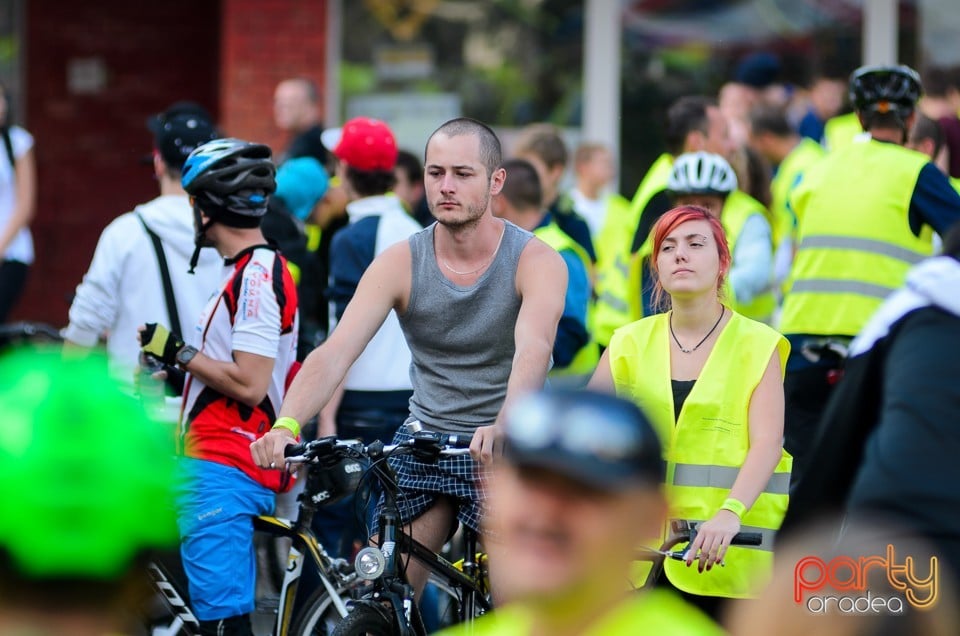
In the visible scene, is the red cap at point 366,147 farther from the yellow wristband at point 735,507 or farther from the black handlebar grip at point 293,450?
the yellow wristband at point 735,507

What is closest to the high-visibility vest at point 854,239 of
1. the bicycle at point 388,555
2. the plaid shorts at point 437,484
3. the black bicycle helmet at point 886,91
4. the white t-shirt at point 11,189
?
the black bicycle helmet at point 886,91

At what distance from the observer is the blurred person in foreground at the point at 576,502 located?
2070 mm

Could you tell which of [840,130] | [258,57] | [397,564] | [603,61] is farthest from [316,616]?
[603,61]

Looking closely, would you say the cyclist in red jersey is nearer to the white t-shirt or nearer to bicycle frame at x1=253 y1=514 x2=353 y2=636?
bicycle frame at x1=253 y1=514 x2=353 y2=636

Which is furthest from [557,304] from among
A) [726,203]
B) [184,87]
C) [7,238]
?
[184,87]

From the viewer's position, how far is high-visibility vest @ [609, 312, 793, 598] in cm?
503

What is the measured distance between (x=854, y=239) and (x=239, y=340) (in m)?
2.87

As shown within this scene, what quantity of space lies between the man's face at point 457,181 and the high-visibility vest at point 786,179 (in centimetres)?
390

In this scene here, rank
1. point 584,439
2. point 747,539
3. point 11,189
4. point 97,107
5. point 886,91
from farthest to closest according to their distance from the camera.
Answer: point 97,107
point 11,189
point 886,91
point 747,539
point 584,439

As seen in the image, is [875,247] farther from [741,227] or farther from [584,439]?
[584,439]

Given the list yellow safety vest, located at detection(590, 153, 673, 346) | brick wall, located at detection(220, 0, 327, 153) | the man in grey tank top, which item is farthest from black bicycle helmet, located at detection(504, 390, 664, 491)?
brick wall, located at detection(220, 0, 327, 153)

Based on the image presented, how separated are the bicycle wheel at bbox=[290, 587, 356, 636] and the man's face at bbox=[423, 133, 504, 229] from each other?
5.36 ft

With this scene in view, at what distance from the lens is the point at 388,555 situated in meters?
5.18

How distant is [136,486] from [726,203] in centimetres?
610
